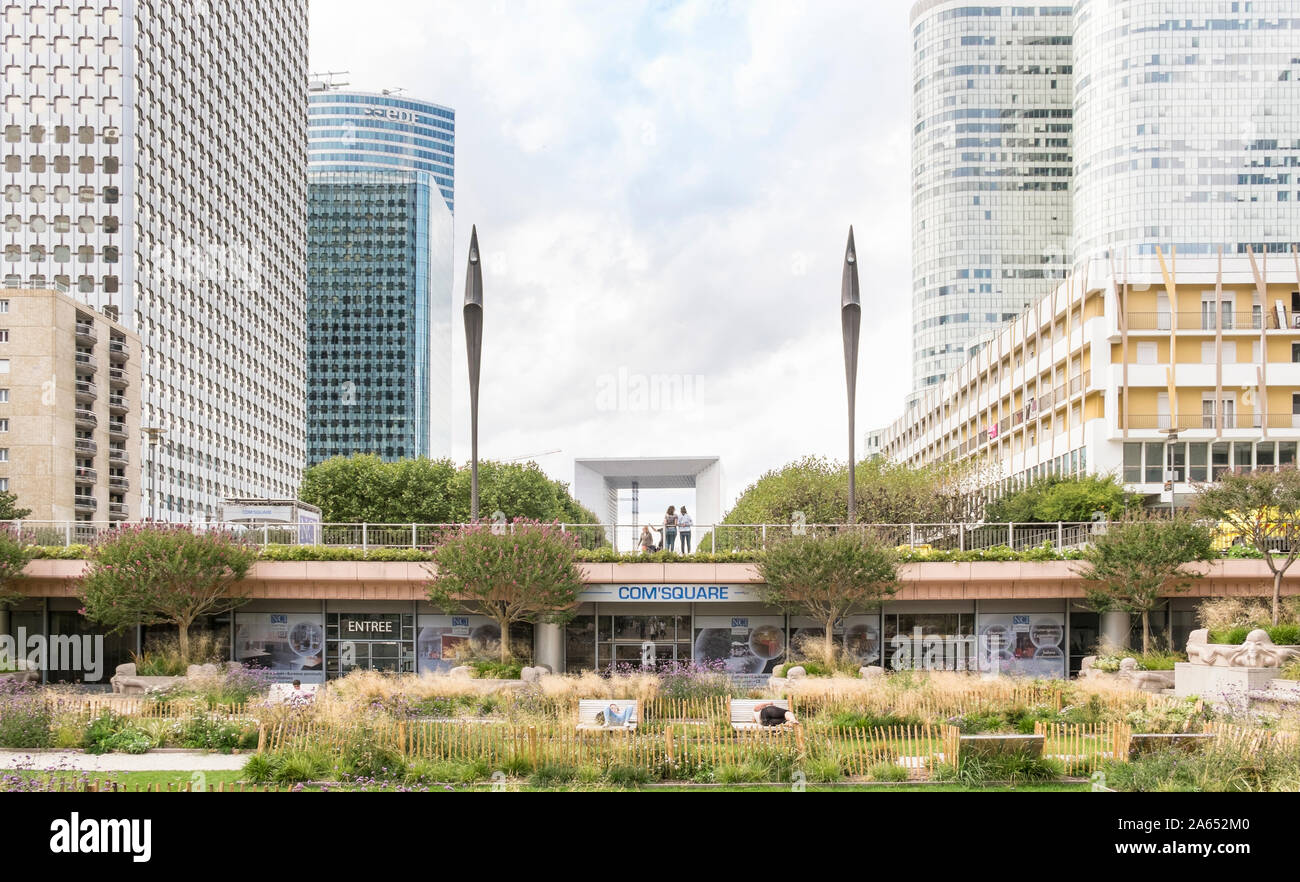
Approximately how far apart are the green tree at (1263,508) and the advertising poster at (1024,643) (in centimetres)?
542

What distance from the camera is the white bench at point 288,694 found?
21.2 meters

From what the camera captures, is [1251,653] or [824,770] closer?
[824,770]

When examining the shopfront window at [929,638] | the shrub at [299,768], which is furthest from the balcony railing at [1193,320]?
the shrub at [299,768]

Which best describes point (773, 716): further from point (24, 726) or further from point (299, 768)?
point (24, 726)

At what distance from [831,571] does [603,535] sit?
685cm

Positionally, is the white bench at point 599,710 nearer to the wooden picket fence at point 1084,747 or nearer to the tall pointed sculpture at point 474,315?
the wooden picket fence at point 1084,747

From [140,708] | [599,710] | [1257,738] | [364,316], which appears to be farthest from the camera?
[364,316]

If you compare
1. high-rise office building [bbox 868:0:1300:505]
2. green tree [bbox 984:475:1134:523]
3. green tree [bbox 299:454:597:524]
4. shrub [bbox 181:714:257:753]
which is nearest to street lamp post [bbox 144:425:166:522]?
green tree [bbox 299:454:597:524]

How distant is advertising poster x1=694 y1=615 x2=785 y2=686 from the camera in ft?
111

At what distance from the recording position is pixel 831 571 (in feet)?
99.8

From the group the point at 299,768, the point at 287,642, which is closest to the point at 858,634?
the point at 287,642

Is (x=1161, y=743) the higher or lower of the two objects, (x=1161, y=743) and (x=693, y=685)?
the higher

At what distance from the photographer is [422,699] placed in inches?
970

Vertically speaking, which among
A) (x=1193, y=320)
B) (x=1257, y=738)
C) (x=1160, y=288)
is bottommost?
(x=1257, y=738)
